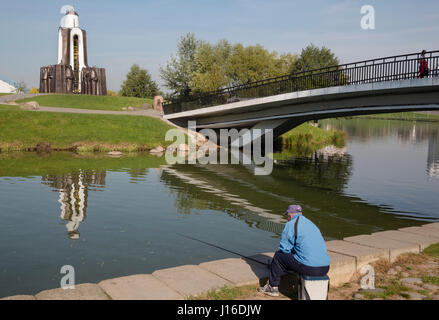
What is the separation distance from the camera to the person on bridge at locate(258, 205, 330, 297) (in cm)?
526

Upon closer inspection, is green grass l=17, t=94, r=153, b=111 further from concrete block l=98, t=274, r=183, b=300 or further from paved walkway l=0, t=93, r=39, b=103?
concrete block l=98, t=274, r=183, b=300

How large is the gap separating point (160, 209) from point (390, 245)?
22.9 feet

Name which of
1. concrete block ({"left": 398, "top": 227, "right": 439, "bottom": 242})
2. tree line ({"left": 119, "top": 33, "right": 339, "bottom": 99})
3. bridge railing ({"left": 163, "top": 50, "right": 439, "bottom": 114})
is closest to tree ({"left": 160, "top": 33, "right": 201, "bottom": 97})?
tree line ({"left": 119, "top": 33, "right": 339, "bottom": 99})

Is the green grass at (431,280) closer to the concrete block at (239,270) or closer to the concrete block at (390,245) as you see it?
the concrete block at (390,245)

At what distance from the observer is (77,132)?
32.5m

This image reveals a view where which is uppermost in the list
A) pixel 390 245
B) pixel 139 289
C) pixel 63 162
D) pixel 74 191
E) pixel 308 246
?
pixel 63 162

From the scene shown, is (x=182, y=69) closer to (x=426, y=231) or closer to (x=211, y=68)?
(x=211, y=68)

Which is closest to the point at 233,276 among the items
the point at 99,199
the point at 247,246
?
the point at 247,246

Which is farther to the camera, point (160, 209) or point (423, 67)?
point (423, 67)

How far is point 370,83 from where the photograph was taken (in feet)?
64.5

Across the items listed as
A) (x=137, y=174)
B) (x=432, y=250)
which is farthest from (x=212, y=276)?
(x=137, y=174)

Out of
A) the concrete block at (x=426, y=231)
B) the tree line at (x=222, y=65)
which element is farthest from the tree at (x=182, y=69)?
the concrete block at (x=426, y=231)

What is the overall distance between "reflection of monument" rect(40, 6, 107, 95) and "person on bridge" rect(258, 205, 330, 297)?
56294 millimetres
